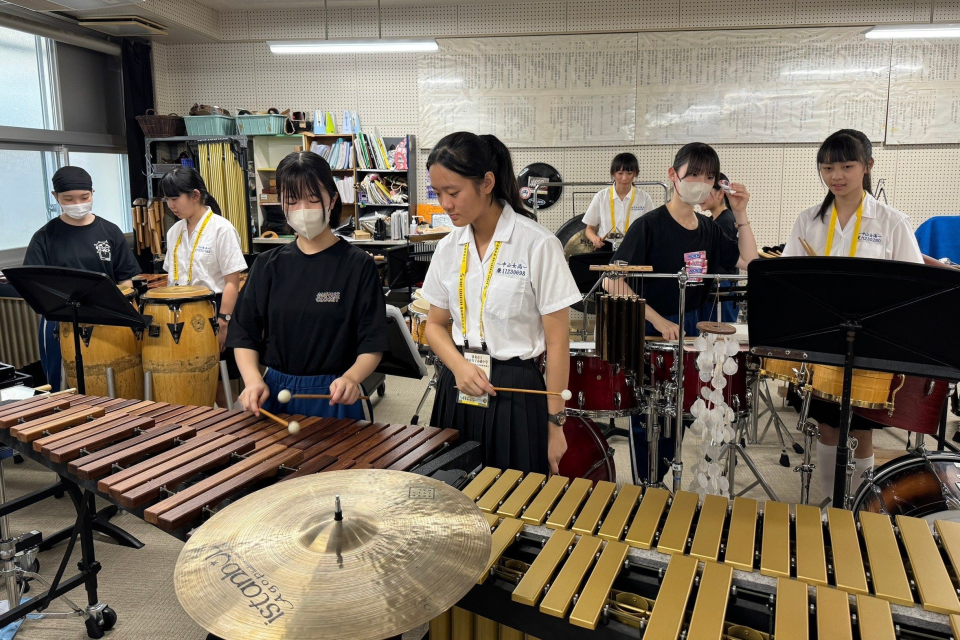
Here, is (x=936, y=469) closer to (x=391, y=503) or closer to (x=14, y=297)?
(x=391, y=503)

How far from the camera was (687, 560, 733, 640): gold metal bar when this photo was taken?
1.20 meters

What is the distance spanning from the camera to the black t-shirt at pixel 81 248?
12.8ft

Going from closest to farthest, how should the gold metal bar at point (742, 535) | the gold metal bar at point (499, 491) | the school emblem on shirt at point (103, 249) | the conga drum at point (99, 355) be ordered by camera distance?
the gold metal bar at point (742, 535)
the gold metal bar at point (499, 491)
the conga drum at point (99, 355)
the school emblem on shirt at point (103, 249)

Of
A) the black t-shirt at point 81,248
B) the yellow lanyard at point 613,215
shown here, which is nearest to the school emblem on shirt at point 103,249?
the black t-shirt at point 81,248

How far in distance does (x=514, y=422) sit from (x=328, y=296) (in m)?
0.77

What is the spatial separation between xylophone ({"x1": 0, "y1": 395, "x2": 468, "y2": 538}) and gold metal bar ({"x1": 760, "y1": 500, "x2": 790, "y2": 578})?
89cm

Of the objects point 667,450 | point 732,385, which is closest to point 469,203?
point 732,385

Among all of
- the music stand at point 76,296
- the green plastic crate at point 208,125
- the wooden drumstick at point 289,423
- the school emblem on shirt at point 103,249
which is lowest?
the wooden drumstick at point 289,423

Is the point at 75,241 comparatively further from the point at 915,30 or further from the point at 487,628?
the point at 915,30

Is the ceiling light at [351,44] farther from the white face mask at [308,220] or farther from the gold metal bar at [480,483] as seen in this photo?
the gold metal bar at [480,483]

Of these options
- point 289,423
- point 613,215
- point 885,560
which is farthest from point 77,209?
point 613,215

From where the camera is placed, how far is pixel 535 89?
719 centimetres

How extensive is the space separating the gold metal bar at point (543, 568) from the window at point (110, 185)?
707 centimetres

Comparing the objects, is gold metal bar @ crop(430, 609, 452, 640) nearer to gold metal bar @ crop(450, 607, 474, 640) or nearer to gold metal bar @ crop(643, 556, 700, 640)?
gold metal bar @ crop(450, 607, 474, 640)
